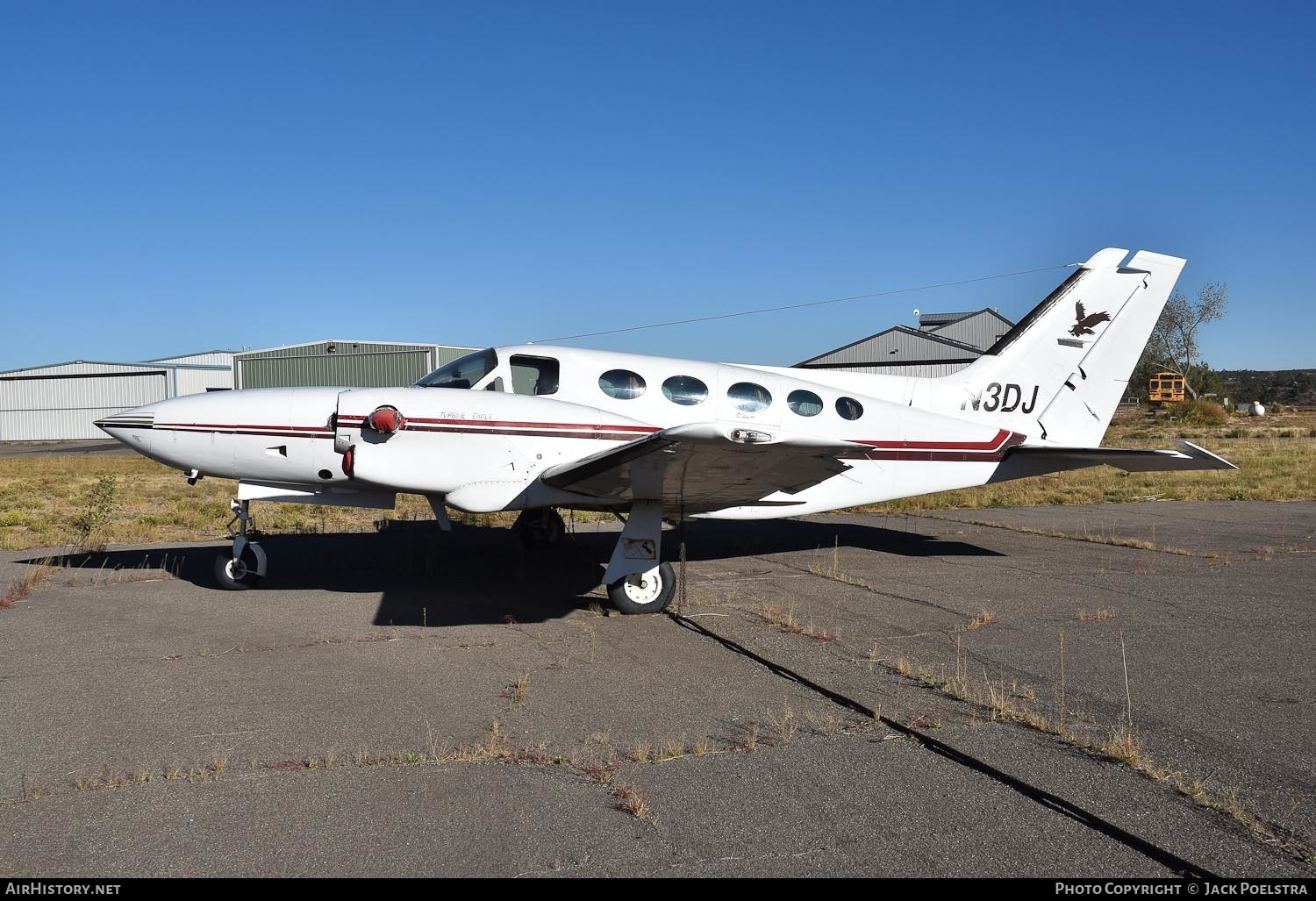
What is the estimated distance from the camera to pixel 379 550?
44.0 feet

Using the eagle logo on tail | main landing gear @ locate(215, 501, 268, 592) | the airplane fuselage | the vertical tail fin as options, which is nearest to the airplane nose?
the airplane fuselage

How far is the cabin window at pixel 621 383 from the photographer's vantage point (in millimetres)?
10461

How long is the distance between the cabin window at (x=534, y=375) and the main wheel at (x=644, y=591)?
7.82ft

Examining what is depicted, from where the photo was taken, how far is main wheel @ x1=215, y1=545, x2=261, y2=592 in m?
10.2

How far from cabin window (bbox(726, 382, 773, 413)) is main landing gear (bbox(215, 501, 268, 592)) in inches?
222

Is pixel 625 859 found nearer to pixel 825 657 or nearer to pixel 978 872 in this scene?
pixel 978 872

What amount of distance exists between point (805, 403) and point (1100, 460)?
384 centimetres

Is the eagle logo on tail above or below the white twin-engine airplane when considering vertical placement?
above

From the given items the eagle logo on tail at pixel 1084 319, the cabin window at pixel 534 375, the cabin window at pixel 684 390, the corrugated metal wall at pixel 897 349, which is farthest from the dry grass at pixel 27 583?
the corrugated metal wall at pixel 897 349

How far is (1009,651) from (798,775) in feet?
11.2

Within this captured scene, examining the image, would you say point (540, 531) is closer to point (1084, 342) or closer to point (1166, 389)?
point (1084, 342)

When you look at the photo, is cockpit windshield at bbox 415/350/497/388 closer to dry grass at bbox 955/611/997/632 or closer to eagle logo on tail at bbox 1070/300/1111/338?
dry grass at bbox 955/611/997/632

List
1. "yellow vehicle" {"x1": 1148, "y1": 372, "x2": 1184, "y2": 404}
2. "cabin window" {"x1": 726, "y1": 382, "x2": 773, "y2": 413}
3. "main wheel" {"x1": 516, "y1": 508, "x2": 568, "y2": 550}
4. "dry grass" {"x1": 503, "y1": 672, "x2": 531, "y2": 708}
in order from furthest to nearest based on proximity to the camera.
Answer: "yellow vehicle" {"x1": 1148, "y1": 372, "x2": 1184, "y2": 404} → "main wheel" {"x1": 516, "y1": 508, "x2": 568, "y2": 550} → "cabin window" {"x1": 726, "y1": 382, "x2": 773, "y2": 413} → "dry grass" {"x1": 503, "y1": 672, "x2": 531, "y2": 708}
